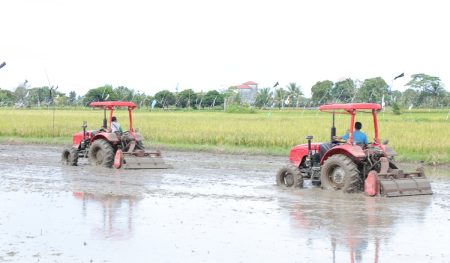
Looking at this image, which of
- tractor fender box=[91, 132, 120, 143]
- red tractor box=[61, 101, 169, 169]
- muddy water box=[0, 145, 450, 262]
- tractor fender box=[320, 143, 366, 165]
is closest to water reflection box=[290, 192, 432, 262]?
muddy water box=[0, 145, 450, 262]

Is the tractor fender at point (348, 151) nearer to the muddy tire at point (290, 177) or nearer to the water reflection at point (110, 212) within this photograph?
the muddy tire at point (290, 177)

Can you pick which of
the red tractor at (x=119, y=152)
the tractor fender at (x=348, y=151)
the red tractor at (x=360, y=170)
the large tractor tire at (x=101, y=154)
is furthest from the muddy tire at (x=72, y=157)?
the tractor fender at (x=348, y=151)

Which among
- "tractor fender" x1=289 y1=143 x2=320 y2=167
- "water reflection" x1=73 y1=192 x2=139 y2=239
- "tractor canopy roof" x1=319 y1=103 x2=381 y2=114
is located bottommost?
"water reflection" x1=73 y1=192 x2=139 y2=239

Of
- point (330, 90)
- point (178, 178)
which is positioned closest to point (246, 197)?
point (178, 178)

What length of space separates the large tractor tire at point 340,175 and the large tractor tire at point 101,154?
686 cm

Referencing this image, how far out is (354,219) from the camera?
431 inches

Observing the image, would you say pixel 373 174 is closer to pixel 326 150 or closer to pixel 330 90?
pixel 326 150

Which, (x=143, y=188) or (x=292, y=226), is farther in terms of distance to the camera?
(x=143, y=188)

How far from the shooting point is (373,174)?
13.3 m

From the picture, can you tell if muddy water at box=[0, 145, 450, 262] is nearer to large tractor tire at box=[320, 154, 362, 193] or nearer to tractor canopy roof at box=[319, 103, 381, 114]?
large tractor tire at box=[320, 154, 362, 193]

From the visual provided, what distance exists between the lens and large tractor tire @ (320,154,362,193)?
1369 centimetres

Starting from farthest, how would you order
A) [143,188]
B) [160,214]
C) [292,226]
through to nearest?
[143,188] → [160,214] → [292,226]

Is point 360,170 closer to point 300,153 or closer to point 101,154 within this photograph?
point 300,153

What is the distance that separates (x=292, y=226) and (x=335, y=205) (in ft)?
7.63
